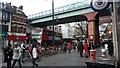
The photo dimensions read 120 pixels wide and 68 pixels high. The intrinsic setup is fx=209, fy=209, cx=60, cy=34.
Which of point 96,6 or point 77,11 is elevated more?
point 77,11

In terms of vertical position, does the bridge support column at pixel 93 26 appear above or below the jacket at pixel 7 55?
above

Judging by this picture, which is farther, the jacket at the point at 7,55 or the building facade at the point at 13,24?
the building facade at the point at 13,24

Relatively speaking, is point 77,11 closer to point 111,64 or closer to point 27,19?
point 27,19

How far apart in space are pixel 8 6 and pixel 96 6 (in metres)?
43.2

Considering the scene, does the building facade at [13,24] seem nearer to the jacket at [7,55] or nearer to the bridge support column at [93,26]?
the bridge support column at [93,26]

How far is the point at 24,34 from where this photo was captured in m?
52.8

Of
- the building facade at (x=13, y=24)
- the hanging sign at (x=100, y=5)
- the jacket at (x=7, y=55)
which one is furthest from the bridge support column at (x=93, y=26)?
the jacket at (x=7, y=55)

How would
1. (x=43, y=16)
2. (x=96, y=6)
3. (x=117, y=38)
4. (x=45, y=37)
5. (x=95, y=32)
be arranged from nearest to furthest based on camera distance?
(x=117, y=38)
(x=96, y=6)
(x=45, y=37)
(x=95, y=32)
(x=43, y=16)

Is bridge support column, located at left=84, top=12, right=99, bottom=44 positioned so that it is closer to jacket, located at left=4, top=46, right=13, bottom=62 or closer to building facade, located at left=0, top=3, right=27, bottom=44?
building facade, located at left=0, top=3, right=27, bottom=44

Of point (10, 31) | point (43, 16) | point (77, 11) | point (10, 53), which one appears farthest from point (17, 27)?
point (10, 53)

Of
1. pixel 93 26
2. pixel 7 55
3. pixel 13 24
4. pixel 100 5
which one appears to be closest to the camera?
pixel 100 5

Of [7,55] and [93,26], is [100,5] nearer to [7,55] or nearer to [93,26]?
[7,55]

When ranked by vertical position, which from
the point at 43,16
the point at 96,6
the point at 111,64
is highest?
the point at 43,16

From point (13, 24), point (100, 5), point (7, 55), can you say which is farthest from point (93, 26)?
point (7, 55)
